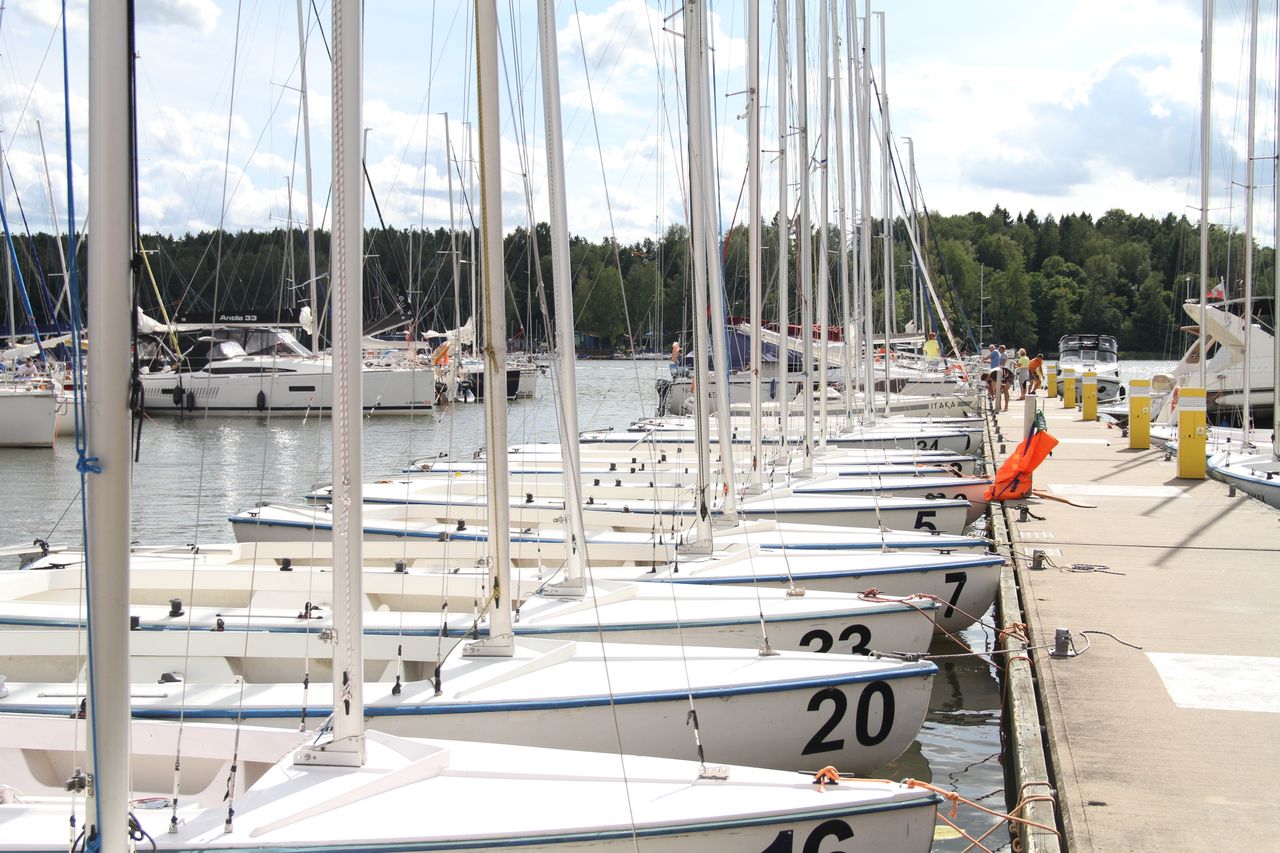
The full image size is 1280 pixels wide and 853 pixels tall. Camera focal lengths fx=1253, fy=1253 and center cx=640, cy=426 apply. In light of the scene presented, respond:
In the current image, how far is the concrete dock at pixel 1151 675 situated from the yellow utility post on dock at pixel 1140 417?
25.0 feet

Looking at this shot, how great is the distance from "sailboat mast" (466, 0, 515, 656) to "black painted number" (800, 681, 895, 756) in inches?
85.9

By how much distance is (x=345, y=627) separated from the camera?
19.8 feet

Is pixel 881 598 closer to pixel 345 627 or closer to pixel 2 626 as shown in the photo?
pixel 345 627

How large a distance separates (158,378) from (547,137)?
43788 millimetres

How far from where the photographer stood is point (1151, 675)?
372 inches

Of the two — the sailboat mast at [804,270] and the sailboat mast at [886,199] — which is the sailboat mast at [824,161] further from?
the sailboat mast at [886,199]

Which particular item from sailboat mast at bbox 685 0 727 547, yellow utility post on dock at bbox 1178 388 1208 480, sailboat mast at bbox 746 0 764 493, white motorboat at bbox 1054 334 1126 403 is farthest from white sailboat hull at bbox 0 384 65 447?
white motorboat at bbox 1054 334 1126 403

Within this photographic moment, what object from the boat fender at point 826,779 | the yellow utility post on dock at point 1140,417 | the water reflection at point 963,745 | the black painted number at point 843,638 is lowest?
the water reflection at point 963,745

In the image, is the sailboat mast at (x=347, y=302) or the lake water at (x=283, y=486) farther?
the lake water at (x=283, y=486)

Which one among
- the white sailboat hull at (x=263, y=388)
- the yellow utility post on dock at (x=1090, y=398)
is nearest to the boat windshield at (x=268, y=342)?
the white sailboat hull at (x=263, y=388)

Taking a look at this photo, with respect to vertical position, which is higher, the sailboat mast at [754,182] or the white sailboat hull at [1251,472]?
the sailboat mast at [754,182]

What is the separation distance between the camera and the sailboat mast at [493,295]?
7.73 m

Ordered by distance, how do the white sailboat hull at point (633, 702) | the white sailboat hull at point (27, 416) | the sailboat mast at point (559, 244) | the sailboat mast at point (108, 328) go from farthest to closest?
the white sailboat hull at point (27, 416)
the sailboat mast at point (559, 244)
the white sailboat hull at point (633, 702)
the sailboat mast at point (108, 328)

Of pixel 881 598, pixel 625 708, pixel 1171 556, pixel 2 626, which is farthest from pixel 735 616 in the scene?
pixel 1171 556
